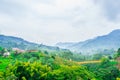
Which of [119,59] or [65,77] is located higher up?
[119,59]

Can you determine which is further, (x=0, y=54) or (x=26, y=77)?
(x=0, y=54)

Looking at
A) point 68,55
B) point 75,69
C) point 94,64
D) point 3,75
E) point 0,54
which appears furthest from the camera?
point 68,55

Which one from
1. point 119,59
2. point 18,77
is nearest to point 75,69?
point 18,77

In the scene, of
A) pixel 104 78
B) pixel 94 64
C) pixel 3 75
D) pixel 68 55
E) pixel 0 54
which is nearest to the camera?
pixel 3 75

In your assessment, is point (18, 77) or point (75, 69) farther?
point (75, 69)

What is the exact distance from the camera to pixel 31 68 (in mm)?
46125

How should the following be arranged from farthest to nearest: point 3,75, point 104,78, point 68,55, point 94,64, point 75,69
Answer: point 68,55
point 94,64
point 104,78
point 75,69
point 3,75

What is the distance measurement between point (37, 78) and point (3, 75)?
5.23 meters

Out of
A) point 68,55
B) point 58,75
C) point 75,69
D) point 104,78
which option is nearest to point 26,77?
point 58,75

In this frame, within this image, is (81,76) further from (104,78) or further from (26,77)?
(104,78)

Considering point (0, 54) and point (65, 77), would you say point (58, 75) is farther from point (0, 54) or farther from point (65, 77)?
point (0, 54)

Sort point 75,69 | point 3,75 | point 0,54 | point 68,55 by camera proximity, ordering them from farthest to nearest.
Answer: point 68,55 < point 0,54 < point 75,69 < point 3,75

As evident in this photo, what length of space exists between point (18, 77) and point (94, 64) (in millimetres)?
44625

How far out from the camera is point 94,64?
85938 mm
